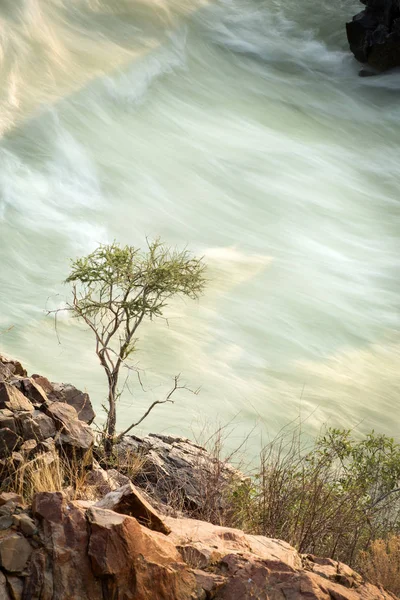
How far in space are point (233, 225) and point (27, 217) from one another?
578 cm

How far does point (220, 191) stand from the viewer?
1040 inches

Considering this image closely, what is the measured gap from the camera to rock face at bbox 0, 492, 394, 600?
Answer: 570cm

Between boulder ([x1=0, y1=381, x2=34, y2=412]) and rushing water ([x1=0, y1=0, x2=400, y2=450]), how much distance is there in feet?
23.4

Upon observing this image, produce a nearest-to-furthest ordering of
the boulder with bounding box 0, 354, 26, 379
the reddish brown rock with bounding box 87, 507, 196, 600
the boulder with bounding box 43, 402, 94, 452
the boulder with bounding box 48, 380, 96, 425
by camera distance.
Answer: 1. the reddish brown rock with bounding box 87, 507, 196, 600
2. the boulder with bounding box 43, 402, 94, 452
3. the boulder with bounding box 0, 354, 26, 379
4. the boulder with bounding box 48, 380, 96, 425

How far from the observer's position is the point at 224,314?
20.6m

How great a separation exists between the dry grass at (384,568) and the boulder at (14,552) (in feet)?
9.66

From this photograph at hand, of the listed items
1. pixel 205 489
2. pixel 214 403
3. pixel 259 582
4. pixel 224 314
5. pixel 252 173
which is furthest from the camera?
pixel 252 173

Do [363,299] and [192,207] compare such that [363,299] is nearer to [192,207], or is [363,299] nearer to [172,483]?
[192,207]

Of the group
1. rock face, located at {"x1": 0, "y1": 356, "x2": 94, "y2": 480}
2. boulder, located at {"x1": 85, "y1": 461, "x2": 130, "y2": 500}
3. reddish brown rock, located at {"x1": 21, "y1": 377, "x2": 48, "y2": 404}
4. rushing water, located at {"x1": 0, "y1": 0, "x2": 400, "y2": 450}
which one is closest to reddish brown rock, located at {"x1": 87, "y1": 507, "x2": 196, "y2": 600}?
boulder, located at {"x1": 85, "y1": 461, "x2": 130, "y2": 500}

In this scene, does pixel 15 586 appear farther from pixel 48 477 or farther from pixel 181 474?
pixel 181 474

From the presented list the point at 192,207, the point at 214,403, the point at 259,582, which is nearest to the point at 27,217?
the point at 192,207

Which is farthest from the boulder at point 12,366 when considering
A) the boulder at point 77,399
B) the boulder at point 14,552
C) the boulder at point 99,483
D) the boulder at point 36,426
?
the boulder at point 14,552

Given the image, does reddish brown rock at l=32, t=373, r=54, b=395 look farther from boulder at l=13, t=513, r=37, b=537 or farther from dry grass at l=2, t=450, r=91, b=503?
boulder at l=13, t=513, r=37, b=537

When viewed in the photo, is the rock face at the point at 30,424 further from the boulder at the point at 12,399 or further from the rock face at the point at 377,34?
the rock face at the point at 377,34
